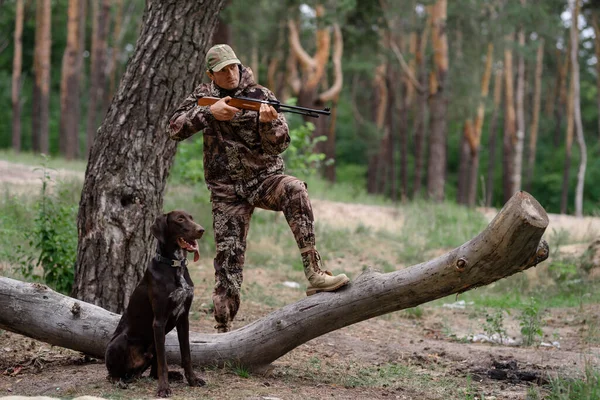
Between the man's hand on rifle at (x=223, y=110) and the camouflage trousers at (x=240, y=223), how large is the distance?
24.0 inches

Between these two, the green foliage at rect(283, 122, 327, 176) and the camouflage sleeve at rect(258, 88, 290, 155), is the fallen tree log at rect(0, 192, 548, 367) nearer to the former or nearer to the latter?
the camouflage sleeve at rect(258, 88, 290, 155)

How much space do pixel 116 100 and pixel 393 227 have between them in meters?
8.76

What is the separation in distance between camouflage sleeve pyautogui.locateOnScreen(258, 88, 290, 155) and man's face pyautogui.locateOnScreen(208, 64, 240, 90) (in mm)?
376

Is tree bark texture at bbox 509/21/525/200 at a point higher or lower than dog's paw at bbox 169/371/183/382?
higher

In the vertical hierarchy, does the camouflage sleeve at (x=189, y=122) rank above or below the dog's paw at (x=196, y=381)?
above

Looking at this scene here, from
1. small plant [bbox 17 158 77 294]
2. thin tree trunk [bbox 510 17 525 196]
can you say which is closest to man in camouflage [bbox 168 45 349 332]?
small plant [bbox 17 158 77 294]

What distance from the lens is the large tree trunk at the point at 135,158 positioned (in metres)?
6.51

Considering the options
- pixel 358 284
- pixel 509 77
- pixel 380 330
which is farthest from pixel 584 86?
pixel 358 284

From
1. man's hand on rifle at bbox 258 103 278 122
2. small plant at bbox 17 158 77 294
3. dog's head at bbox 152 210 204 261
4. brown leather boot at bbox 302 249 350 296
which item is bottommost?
small plant at bbox 17 158 77 294

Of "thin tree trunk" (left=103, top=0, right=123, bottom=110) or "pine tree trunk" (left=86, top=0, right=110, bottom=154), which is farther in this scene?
"thin tree trunk" (left=103, top=0, right=123, bottom=110)

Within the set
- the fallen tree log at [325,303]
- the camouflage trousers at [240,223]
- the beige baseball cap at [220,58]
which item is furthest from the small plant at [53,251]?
the beige baseball cap at [220,58]

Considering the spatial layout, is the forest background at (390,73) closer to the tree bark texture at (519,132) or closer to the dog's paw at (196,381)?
the tree bark texture at (519,132)

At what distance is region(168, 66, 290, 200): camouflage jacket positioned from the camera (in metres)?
5.45

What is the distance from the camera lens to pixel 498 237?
457 centimetres
